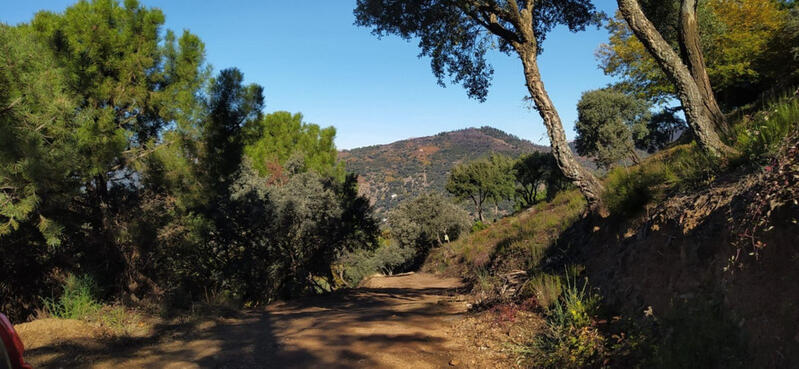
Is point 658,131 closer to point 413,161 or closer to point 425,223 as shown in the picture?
point 425,223

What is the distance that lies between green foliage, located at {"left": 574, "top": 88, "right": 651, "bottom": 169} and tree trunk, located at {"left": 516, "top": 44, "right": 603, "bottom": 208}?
29.0m

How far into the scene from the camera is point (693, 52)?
577 cm

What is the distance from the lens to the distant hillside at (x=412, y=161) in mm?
122594

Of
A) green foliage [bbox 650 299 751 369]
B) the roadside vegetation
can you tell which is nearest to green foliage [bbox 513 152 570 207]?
the roadside vegetation

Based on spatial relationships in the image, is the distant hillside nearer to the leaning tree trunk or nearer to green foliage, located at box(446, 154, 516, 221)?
green foliage, located at box(446, 154, 516, 221)

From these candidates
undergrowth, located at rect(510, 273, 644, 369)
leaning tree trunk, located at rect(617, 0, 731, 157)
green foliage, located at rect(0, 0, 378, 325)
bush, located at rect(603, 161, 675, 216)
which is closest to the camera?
undergrowth, located at rect(510, 273, 644, 369)

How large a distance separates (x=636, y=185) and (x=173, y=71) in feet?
32.0

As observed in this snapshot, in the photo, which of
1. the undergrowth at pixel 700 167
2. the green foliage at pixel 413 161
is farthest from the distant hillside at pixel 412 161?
the undergrowth at pixel 700 167

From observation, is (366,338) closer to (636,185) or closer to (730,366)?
(730,366)

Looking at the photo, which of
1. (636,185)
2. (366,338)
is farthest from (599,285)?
(366,338)

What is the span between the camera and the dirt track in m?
4.57

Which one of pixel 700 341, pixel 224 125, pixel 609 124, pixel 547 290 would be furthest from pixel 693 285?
pixel 609 124

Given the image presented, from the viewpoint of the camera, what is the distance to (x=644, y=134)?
34094 millimetres

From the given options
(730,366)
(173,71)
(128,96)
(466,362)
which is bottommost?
(466,362)
